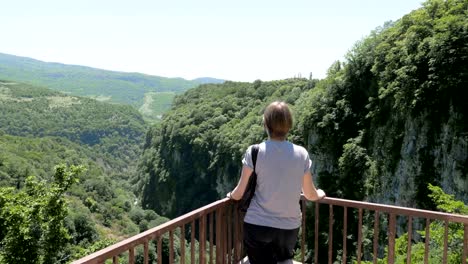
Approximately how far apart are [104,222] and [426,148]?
1664 inches

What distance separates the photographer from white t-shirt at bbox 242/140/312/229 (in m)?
2.96

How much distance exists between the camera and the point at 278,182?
2.98m

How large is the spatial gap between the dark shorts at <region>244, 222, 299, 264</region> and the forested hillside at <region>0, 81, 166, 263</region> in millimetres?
11266

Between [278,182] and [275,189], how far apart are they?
0.05 meters

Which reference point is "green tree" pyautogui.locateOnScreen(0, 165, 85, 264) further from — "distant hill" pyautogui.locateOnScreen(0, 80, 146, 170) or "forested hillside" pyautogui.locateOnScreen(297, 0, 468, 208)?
"distant hill" pyautogui.locateOnScreen(0, 80, 146, 170)

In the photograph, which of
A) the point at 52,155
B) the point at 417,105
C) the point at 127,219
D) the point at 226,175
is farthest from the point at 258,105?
the point at 417,105

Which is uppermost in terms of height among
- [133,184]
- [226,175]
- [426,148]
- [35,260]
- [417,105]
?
[417,105]

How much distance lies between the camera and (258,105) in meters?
72.2

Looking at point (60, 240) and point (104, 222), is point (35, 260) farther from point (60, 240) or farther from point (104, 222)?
point (104, 222)

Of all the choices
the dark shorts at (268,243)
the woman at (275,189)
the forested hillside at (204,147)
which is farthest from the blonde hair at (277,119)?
the forested hillside at (204,147)

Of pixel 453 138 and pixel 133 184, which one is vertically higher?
pixel 453 138

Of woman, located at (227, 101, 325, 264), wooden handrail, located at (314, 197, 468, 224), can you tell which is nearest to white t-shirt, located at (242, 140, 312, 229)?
woman, located at (227, 101, 325, 264)

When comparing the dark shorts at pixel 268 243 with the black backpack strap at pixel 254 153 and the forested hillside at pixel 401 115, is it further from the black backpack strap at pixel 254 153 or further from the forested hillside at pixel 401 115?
the forested hillside at pixel 401 115

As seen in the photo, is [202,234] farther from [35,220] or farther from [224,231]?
[35,220]
